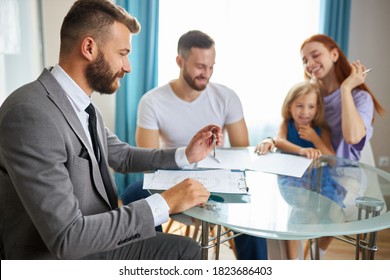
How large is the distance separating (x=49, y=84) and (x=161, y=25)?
1.97 metres

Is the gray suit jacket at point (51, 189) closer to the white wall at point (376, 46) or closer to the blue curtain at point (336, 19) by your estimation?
the blue curtain at point (336, 19)

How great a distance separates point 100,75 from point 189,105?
89cm

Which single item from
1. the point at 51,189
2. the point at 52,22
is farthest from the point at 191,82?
the point at 52,22

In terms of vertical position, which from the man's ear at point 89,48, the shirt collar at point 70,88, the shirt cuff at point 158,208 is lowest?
the shirt cuff at point 158,208

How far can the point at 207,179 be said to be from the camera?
4.19 ft

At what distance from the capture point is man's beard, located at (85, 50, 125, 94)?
42.8 inches

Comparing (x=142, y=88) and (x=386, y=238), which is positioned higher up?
(x=142, y=88)

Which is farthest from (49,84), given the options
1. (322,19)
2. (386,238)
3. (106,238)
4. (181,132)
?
(322,19)

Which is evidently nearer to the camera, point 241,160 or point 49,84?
point 49,84

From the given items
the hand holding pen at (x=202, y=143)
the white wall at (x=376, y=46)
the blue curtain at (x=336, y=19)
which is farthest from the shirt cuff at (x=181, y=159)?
the white wall at (x=376, y=46)

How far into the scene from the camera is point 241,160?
5.13ft

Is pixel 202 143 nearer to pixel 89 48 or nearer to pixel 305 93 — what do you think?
pixel 89 48

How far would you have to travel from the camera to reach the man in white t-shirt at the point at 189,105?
1895 millimetres

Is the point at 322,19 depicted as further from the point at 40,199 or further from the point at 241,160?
the point at 40,199
